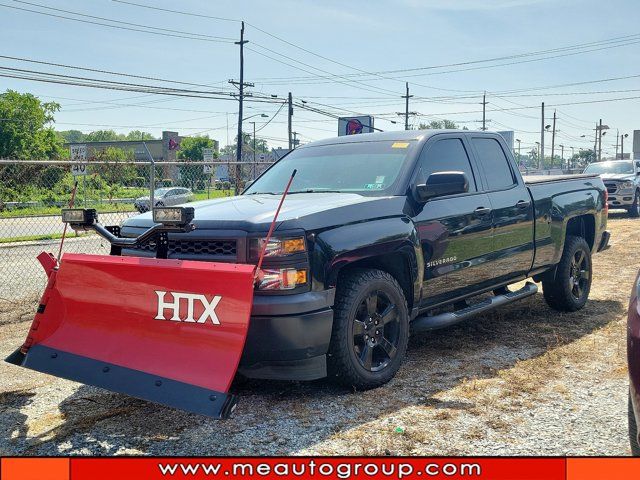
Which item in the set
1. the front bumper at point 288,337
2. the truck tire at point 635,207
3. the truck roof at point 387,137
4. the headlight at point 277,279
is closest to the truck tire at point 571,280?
the truck roof at point 387,137

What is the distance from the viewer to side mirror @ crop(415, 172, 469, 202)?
15.5 feet

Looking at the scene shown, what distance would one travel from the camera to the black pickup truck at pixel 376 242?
12.9 feet

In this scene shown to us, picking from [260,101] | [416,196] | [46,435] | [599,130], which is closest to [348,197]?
[416,196]

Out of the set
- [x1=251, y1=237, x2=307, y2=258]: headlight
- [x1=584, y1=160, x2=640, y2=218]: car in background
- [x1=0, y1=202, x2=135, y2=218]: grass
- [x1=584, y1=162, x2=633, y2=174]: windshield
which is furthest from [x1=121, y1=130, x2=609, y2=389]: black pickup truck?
[x1=584, y1=162, x2=633, y2=174]: windshield

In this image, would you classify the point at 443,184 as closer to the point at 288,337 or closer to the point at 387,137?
the point at 387,137

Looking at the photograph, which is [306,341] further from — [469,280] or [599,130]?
[599,130]

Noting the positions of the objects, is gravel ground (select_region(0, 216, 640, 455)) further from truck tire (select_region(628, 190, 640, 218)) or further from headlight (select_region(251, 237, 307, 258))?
truck tire (select_region(628, 190, 640, 218))

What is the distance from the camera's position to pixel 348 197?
4.67 meters

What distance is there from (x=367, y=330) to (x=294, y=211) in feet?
3.10

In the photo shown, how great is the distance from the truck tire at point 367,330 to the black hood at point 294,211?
1.38ft

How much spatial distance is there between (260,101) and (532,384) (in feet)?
138

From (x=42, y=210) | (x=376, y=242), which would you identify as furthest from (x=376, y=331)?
(x=42, y=210)

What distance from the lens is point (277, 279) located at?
389 cm

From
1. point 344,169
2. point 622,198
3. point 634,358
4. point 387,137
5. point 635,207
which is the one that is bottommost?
point 634,358
